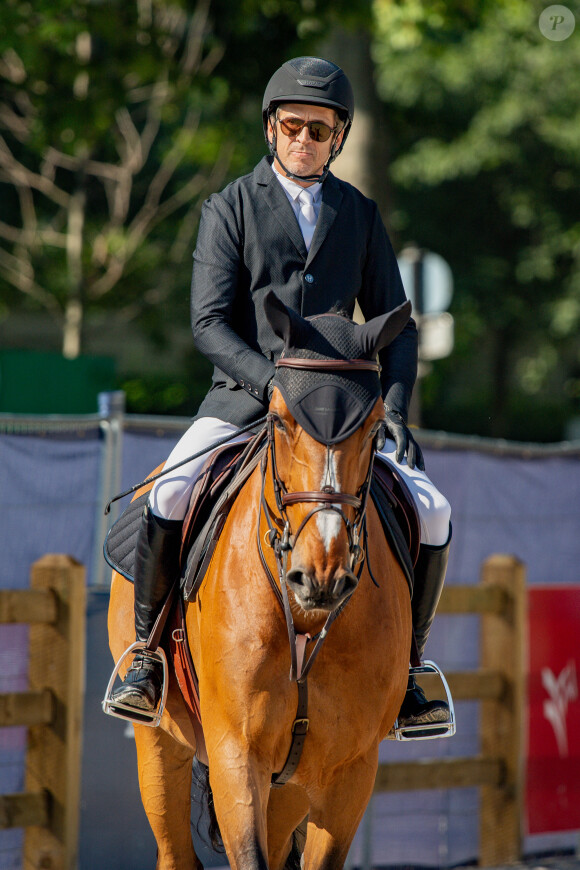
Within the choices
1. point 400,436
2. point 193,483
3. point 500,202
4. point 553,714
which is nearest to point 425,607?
point 400,436

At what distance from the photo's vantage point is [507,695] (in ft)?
25.6

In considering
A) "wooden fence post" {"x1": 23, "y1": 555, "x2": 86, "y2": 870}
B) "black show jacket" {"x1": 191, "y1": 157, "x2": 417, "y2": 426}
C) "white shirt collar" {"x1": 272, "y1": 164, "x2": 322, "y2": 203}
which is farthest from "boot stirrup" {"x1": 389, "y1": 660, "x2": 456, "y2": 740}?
"wooden fence post" {"x1": 23, "y1": 555, "x2": 86, "y2": 870}

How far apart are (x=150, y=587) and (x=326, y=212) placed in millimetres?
1577

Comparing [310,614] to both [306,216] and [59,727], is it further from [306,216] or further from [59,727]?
[59,727]

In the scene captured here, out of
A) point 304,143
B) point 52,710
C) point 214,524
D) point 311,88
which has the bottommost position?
point 52,710

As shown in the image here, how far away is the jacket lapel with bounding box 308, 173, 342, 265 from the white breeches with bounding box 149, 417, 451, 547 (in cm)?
77

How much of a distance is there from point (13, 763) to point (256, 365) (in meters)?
3.44

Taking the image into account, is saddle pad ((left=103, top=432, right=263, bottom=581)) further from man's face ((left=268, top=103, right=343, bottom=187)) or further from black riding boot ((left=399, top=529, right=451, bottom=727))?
man's face ((left=268, top=103, right=343, bottom=187))

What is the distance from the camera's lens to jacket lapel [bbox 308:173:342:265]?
4305mm

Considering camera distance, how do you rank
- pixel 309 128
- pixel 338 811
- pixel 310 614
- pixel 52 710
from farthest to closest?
pixel 52 710
pixel 309 128
pixel 338 811
pixel 310 614

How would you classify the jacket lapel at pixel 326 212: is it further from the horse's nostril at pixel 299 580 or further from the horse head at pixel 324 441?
the horse's nostril at pixel 299 580

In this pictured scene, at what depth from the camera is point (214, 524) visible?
4156 millimetres

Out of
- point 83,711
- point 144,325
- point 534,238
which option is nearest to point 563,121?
point 534,238

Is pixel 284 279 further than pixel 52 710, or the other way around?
pixel 52 710
